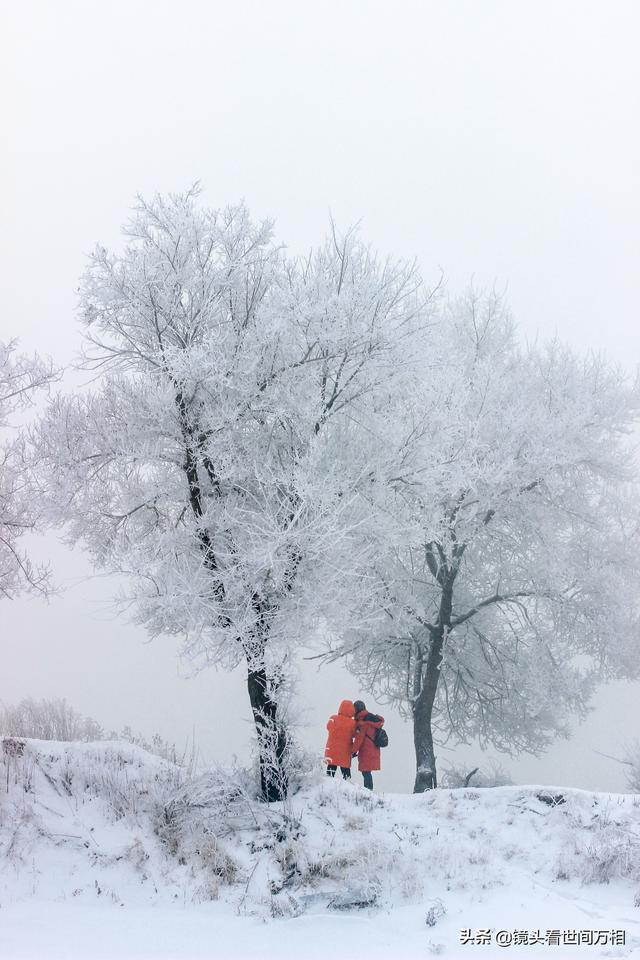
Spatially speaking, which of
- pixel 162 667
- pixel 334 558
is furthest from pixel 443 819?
pixel 162 667

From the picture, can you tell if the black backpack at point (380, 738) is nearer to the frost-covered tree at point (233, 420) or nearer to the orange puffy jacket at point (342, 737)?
the orange puffy jacket at point (342, 737)

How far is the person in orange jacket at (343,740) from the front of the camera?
11.9 m

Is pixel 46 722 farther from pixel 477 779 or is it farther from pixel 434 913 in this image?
pixel 434 913

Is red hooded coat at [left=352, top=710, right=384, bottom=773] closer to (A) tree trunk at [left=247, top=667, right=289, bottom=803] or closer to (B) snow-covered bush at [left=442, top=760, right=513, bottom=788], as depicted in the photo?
(A) tree trunk at [left=247, top=667, right=289, bottom=803]

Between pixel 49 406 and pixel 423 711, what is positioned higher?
pixel 49 406

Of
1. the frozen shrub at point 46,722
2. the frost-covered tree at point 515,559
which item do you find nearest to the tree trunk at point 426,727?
the frost-covered tree at point 515,559

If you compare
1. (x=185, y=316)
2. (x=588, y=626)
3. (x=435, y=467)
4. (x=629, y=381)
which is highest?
(x=629, y=381)

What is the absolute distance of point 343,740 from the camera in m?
11.9

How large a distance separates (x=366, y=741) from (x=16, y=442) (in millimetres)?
7412

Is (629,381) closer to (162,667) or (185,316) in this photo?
(185,316)

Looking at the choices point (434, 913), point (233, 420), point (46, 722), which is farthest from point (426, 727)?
point (46, 722)

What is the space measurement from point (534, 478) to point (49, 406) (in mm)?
8599

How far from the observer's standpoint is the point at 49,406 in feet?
30.3

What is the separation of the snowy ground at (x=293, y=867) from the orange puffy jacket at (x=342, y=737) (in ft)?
8.74
